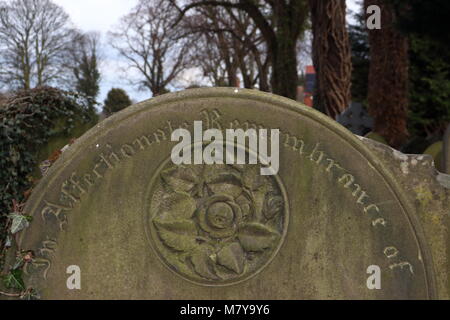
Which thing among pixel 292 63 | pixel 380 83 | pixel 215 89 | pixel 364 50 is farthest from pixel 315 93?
pixel 364 50

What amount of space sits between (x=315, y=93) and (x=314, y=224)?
30.2 feet

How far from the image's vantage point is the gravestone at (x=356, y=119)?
11008 mm

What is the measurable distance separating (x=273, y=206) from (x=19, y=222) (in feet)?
Result: 4.07

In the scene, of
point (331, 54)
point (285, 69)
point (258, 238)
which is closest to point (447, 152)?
point (258, 238)

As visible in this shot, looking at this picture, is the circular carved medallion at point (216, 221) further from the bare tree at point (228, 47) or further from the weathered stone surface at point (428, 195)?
the bare tree at point (228, 47)

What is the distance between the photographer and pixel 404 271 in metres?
2.51

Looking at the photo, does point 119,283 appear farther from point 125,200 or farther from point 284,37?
point 284,37

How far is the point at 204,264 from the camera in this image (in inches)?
98.6

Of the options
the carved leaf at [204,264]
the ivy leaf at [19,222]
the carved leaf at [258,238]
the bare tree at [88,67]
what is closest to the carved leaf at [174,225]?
the carved leaf at [204,264]

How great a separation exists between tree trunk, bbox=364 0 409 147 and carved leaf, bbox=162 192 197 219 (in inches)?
330

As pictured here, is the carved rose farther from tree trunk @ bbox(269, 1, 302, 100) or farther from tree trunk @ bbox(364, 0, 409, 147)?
tree trunk @ bbox(269, 1, 302, 100)

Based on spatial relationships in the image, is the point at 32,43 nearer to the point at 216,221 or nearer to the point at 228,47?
the point at 228,47

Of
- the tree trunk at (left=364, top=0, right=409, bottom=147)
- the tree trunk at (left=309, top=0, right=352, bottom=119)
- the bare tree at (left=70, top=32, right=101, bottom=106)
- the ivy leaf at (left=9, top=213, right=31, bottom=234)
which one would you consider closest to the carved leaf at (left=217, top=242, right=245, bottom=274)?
the ivy leaf at (left=9, top=213, right=31, bottom=234)

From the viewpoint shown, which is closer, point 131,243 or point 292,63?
point 131,243
